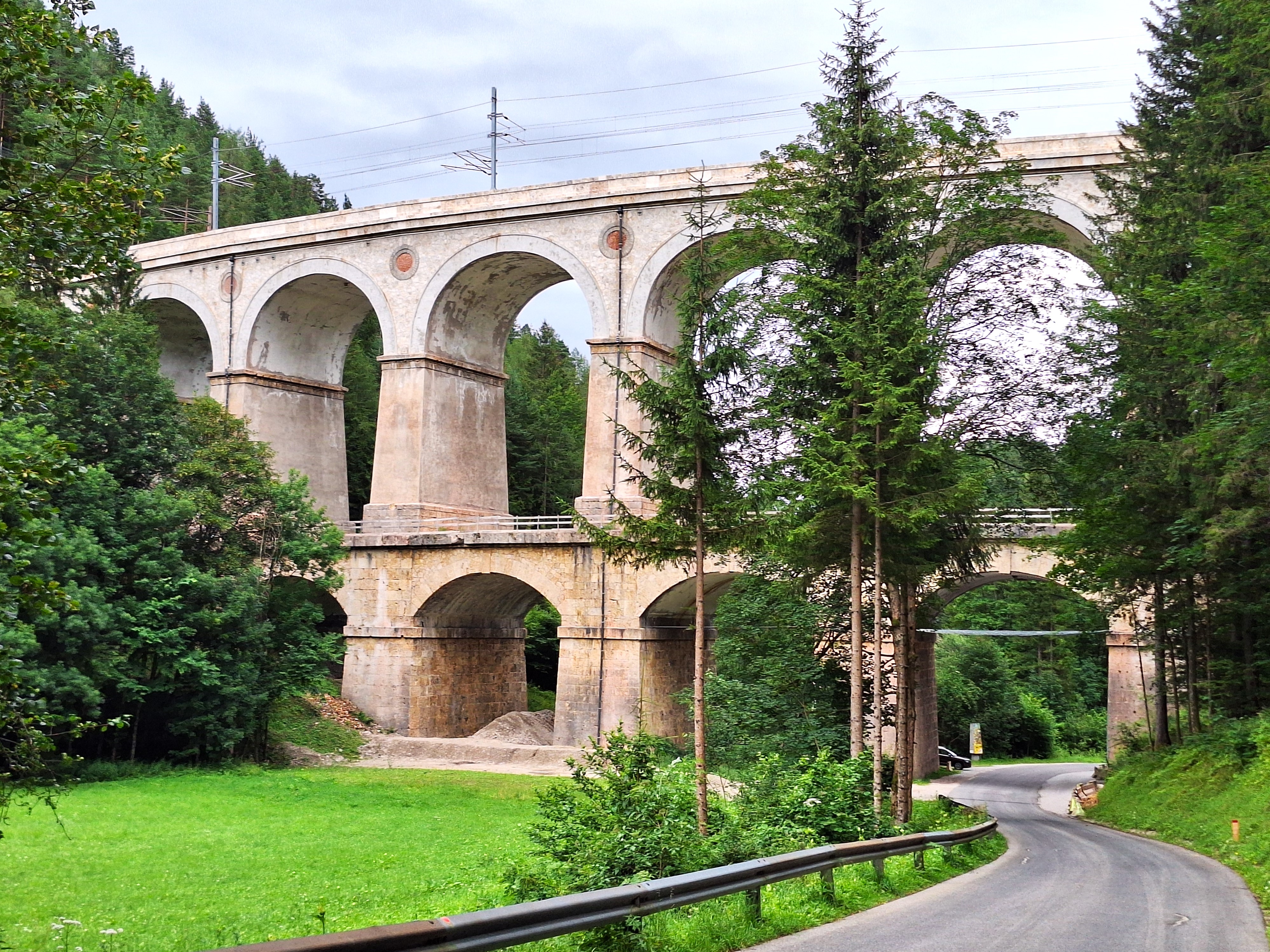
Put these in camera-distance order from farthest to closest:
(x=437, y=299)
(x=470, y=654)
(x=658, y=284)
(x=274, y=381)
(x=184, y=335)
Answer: (x=184, y=335) < (x=274, y=381) < (x=470, y=654) < (x=437, y=299) < (x=658, y=284)

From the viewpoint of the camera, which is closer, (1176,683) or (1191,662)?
(1191,662)

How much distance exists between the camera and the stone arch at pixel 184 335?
4150 cm

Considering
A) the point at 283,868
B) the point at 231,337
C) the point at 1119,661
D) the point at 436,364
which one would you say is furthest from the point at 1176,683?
the point at 231,337

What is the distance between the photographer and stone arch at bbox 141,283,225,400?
41500mm

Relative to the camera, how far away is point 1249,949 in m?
8.34

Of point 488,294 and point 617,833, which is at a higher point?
point 488,294

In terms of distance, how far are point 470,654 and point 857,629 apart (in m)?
22.6

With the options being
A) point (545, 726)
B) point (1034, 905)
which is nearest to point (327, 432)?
point (545, 726)

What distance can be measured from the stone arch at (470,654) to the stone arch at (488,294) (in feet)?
24.2

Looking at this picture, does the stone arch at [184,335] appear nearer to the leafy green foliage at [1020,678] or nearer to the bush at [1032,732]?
the leafy green foliage at [1020,678]

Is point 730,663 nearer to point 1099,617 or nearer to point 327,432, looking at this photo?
point 1099,617

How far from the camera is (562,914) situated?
6023 mm

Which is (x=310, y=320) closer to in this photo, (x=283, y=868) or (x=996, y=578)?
(x=996, y=578)

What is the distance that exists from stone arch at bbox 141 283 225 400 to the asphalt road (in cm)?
3400
